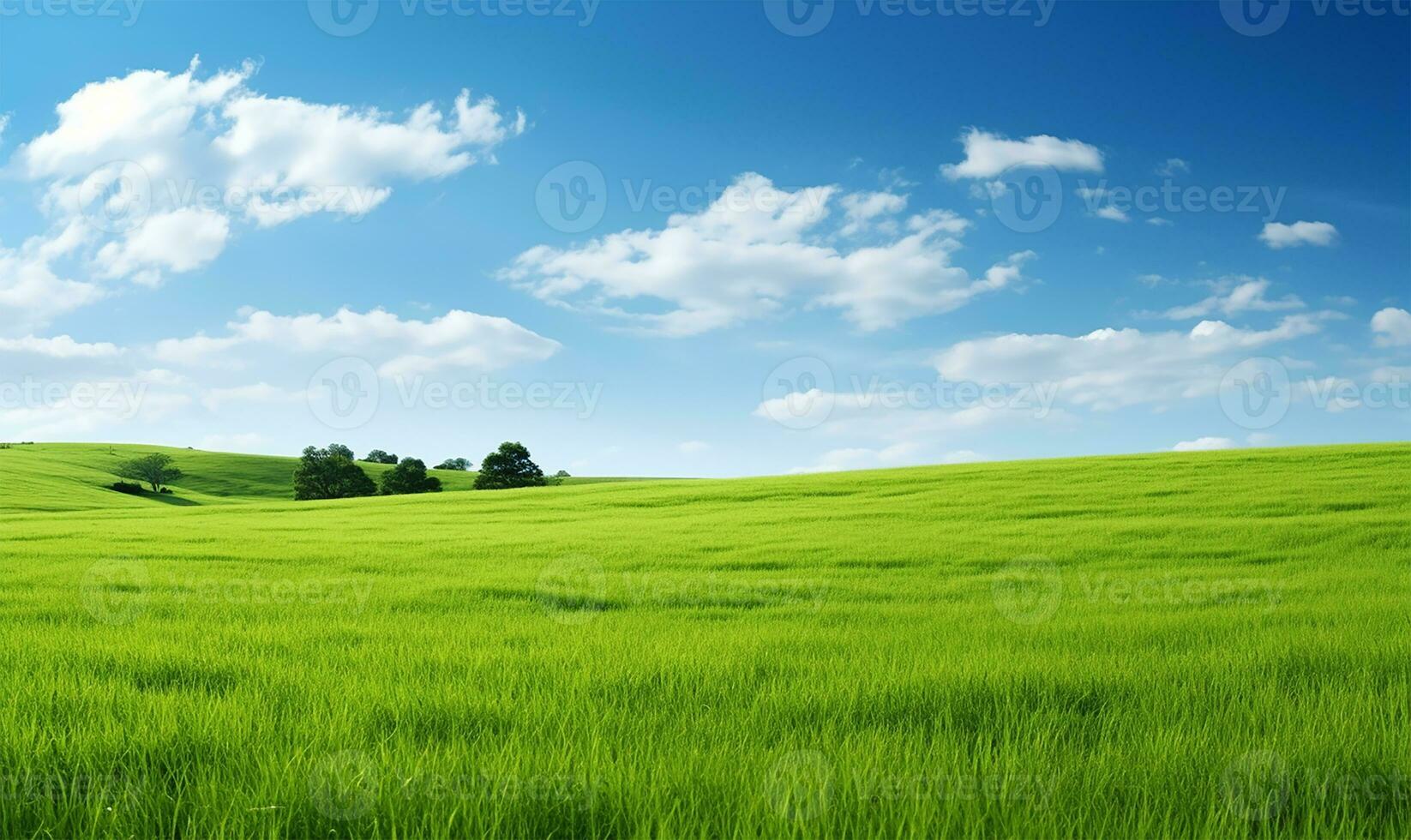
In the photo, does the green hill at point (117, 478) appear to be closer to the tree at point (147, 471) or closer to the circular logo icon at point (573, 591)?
the tree at point (147, 471)

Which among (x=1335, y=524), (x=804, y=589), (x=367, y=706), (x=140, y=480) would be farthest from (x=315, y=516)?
(x=140, y=480)

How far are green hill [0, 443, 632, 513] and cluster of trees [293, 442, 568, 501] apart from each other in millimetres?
4233

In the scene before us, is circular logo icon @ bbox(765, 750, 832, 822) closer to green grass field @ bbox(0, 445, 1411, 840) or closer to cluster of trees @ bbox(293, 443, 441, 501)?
green grass field @ bbox(0, 445, 1411, 840)

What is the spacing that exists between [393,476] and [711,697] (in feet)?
315

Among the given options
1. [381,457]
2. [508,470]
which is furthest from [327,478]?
[381,457]

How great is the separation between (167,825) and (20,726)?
1.71 metres

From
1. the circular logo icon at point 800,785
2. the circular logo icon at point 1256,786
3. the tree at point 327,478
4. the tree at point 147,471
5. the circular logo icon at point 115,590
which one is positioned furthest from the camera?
the tree at point 147,471

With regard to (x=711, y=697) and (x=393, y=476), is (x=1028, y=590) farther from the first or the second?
(x=393, y=476)

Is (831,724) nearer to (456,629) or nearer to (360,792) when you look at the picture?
(360,792)

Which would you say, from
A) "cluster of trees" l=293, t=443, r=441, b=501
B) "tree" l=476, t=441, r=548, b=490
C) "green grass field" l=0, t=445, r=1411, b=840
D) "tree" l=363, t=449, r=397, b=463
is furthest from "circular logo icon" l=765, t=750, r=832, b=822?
"tree" l=363, t=449, r=397, b=463

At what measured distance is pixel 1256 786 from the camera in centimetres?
366

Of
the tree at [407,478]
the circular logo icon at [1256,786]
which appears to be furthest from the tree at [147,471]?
the circular logo icon at [1256,786]

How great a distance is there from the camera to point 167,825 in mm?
3320

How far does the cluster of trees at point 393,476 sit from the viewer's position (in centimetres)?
8662
